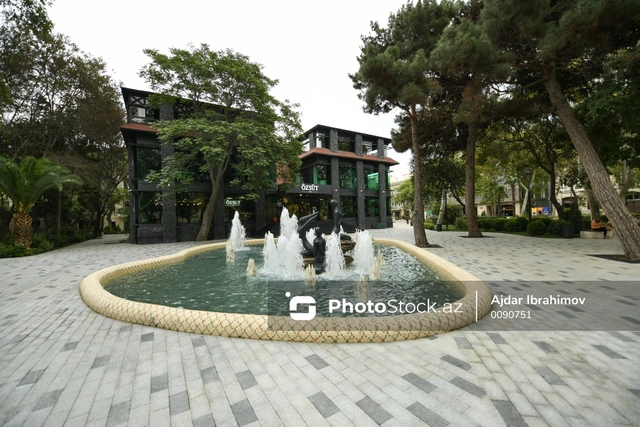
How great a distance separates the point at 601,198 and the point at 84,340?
16.3m

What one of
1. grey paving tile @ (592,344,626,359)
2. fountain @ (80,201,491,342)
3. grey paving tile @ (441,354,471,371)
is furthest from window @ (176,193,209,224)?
grey paving tile @ (592,344,626,359)

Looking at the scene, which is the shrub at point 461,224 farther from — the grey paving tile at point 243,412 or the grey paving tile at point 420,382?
the grey paving tile at point 243,412

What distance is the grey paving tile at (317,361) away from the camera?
318 centimetres

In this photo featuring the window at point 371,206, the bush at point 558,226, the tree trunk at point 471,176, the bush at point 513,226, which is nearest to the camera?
the tree trunk at point 471,176

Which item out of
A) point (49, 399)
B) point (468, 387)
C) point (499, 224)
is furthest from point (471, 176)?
point (49, 399)

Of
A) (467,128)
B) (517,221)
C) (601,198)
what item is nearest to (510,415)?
(601,198)

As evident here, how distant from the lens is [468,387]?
8.89 ft

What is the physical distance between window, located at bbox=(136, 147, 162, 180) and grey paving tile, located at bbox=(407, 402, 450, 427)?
2379 centimetres

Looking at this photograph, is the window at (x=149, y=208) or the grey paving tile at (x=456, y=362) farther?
the window at (x=149, y=208)

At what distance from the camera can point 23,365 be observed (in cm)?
337

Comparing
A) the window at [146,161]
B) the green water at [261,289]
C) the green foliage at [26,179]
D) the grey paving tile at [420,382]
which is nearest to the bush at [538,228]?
the green water at [261,289]

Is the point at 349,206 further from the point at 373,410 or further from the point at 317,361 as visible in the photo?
the point at 373,410

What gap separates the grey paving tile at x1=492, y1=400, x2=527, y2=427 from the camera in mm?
2211

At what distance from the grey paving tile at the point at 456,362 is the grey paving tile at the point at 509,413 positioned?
58cm
